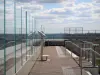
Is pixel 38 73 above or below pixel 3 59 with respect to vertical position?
below

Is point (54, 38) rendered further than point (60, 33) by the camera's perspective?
Yes

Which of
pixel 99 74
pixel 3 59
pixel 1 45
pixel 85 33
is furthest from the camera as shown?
pixel 85 33

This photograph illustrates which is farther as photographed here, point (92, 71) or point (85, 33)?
point (85, 33)

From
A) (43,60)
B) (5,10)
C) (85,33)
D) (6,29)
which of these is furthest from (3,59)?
(85,33)

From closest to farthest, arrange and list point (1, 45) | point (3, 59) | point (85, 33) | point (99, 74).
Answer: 1. point (1, 45)
2. point (3, 59)
3. point (99, 74)
4. point (85, 33)

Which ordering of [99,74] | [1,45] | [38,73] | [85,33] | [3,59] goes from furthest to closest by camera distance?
[85,33]
[99,74]
[38,73]
[3,59]
[1,45]

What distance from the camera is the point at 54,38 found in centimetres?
4888

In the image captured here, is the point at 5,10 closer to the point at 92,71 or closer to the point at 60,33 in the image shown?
the point at 92,71

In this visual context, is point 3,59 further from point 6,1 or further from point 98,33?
point 98,33

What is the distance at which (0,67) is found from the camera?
22.2 ft

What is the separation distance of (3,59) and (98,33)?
39.3m

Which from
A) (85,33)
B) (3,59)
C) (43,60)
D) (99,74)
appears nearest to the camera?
(3,59)

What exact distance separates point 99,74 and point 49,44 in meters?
31.2

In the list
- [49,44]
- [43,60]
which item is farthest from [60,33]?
[43,60]
